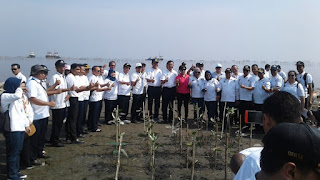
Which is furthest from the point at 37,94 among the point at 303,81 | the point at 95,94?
the point at 303,81

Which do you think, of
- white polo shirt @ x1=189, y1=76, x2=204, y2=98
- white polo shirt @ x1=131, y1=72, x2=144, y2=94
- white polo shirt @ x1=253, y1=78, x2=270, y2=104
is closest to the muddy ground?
white polo shirt @ x1=253, y1=78, x2=270, y2=104

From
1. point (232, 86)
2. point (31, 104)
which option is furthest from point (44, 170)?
point (232, 86)

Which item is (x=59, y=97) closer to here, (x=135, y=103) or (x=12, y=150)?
(x=12, y=150)

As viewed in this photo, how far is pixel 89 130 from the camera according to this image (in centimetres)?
855

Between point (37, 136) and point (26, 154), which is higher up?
point (37, 136)

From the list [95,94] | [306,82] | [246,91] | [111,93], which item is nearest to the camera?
[95,94]

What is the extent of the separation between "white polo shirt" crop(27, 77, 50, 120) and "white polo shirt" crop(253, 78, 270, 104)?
6.05 meters

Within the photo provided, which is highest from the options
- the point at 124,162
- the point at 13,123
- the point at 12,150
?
the point at 13,123

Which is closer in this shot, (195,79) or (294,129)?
(294,129)

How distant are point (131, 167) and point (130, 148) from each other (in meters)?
1.32

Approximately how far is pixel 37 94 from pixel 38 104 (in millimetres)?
227

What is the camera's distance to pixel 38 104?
5375mm

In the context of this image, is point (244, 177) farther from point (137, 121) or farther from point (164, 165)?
point (137, 121)

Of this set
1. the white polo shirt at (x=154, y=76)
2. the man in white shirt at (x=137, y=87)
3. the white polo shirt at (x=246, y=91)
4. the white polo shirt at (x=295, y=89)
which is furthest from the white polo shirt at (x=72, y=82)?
the white polo shirt at (x=295, y=89)
